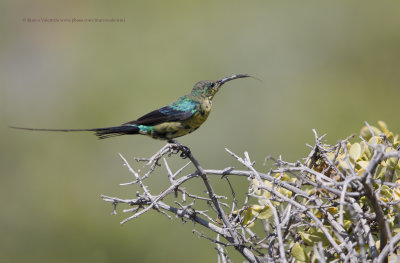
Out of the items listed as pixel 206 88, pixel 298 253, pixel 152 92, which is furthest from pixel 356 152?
pixel 152 92

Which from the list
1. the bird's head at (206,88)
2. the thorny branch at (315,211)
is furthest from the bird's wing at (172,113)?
the thorny branch at (315,211)

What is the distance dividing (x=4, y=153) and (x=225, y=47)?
366 cm

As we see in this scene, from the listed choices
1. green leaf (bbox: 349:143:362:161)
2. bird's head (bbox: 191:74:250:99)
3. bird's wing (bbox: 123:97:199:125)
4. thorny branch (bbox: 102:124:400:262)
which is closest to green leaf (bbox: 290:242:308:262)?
thorny branch (bbox: 102:124:400:262)

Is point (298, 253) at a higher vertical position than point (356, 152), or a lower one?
lower

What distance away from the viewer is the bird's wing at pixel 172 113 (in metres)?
3.59

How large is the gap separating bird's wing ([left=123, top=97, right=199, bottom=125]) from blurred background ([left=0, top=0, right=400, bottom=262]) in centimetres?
199

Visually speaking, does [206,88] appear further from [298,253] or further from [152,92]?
[152,92]

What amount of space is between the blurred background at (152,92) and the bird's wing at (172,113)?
1994 millimetres

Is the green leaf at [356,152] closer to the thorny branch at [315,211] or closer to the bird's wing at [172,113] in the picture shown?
the thorny branch at [315,211]

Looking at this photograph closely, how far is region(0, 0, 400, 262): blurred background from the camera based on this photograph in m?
6.70

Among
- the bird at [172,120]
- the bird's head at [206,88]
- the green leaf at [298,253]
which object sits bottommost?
the green leaf at [298,253]

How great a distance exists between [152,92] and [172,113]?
4.66m

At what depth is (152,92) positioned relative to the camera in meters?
8.31

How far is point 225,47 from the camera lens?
356 inches
